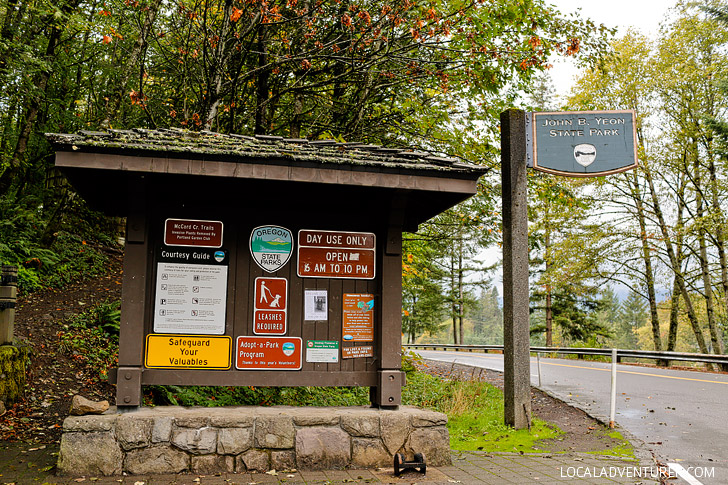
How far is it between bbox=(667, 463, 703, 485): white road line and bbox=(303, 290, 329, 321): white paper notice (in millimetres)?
4051

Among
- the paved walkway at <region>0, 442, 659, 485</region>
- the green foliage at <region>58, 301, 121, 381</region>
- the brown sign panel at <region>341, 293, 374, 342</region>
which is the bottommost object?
the paved walkway at <region>0, 442, 659, 485</region>

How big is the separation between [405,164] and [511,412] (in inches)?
163

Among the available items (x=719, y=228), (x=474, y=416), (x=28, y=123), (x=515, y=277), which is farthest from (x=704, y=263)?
(x=28, y=123)

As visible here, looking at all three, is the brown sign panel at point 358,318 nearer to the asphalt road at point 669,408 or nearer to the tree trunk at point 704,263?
the asphalt road at point 669,408

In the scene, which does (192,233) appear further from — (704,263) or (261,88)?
(704,263)

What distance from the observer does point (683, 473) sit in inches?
229

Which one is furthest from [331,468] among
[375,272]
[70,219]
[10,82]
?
[70,219]

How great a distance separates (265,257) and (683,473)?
198 inches

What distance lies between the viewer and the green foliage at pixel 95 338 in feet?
29.5

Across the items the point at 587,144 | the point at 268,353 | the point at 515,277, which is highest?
the point at 587,144

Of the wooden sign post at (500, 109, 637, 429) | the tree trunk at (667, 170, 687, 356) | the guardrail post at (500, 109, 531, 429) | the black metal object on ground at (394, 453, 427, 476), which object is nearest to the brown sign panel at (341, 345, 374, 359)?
the black metal object on ground at (394, 453, 427, 476)

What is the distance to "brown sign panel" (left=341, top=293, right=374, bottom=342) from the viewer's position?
20.5 ft

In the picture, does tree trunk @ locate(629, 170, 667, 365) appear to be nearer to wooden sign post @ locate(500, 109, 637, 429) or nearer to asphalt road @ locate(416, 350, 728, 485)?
asphalt road @ locate(416, 350, 728, 485)

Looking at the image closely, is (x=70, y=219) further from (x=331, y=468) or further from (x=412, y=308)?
(x=412, y=308)
